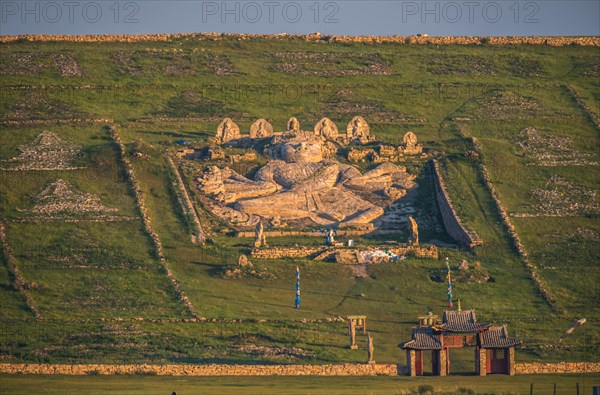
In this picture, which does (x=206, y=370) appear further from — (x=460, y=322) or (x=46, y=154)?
(x=46, y=154)

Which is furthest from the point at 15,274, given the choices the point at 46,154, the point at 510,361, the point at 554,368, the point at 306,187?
the point at 554,368

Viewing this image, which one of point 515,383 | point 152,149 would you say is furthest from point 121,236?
point 515,383

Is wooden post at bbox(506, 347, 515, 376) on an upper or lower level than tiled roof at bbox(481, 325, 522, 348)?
lower

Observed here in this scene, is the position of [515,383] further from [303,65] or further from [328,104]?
[303,65]

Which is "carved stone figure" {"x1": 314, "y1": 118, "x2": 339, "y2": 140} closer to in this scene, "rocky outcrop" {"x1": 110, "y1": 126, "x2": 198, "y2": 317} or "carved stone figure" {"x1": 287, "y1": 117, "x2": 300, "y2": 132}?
"carved stone figure" {"x1": 287, "y1": 117, "x2": 300, "y2": 132}

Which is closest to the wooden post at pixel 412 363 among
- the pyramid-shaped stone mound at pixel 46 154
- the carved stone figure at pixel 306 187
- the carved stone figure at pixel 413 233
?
the carved stone figure at pixel 413 233

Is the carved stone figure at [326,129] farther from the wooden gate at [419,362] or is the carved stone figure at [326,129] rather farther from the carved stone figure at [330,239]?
the wooden gate at [419,362]

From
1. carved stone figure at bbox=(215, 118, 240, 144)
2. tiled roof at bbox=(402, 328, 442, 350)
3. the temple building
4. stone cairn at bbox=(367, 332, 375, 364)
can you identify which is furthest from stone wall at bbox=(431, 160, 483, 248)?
tiled roof at bbox=(402, 328, 442, 350)
